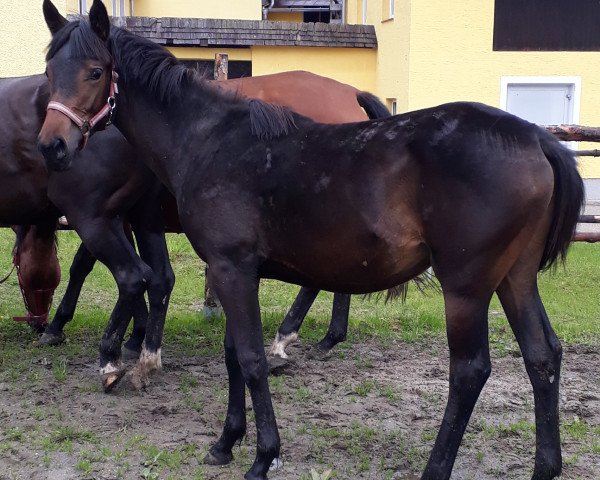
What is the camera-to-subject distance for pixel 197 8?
1973 centimetres

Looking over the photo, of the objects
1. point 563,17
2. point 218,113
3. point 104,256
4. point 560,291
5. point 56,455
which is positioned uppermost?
point 563,17

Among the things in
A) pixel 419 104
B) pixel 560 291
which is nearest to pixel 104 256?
pixel 560 291

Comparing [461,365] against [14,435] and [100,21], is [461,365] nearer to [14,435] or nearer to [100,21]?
[100,21]

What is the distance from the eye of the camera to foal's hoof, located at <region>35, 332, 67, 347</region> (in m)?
5.83

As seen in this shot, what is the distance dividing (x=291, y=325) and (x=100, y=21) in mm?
2676

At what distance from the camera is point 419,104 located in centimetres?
1422

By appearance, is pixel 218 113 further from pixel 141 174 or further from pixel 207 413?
pixel 207 413

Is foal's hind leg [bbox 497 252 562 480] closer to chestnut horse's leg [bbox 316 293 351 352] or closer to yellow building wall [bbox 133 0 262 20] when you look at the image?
chestnut horse's leg [bbox 316 293 351 352]

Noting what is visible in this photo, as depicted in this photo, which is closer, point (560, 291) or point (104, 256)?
point (104, 256)

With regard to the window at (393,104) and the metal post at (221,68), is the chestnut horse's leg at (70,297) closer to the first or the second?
the metal post at (221,68)

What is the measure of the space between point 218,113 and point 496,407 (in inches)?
97.6

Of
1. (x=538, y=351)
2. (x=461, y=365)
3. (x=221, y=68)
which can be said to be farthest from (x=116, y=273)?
(x=221, y=68)

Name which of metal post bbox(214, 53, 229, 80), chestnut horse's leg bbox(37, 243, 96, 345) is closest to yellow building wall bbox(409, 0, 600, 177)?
metal post bbox(214, 53, 229, 80)

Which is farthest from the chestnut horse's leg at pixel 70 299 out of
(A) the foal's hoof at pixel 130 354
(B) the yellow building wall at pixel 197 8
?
(B) the yellow building wall at pixel 197 8
